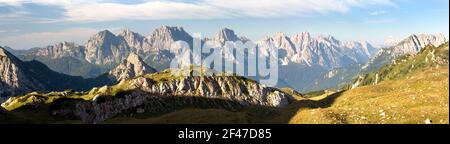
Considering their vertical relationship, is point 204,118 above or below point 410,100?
below

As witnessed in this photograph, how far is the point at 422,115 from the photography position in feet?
181
